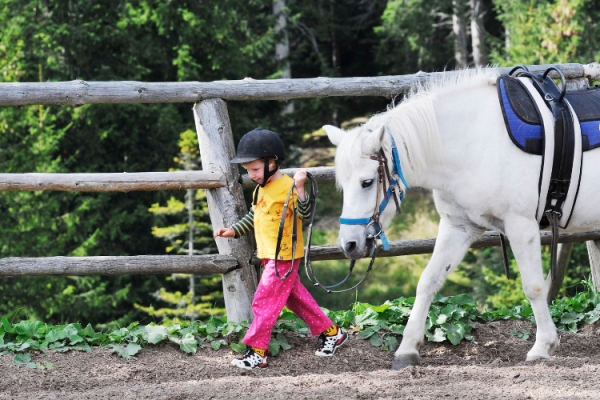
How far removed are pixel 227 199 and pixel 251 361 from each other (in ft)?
3.42

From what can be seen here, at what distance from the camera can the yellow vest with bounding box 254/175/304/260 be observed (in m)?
4.21

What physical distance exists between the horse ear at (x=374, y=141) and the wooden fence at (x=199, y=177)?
1.07 metres

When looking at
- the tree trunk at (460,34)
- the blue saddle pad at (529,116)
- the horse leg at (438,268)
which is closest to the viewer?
the blue saddle pad at (529,116)

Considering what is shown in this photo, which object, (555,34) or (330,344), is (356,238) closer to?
(330,344)

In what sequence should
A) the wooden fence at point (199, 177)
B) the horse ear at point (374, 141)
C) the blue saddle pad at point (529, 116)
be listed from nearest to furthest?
the horse ear at point (374, 141), the blue saddle pad at point (529, 116), the wooden fence at point (199, 177)

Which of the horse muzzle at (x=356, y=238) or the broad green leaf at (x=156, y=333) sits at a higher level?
the horse muzzle at (x=356, y=238)

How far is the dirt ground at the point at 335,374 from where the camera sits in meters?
3.48

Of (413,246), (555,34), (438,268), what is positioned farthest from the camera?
(555,34)

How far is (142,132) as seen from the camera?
15.9 meters

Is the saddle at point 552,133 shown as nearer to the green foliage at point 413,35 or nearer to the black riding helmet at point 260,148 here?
the black riding helmet at point 260,148

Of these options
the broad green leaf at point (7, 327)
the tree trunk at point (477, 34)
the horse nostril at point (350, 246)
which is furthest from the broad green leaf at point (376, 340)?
the tree trunk at point (477, 34)

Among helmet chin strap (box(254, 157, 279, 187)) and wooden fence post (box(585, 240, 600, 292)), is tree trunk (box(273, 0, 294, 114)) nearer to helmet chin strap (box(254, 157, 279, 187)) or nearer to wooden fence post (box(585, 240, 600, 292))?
wooden fence post (box(585, 240, 600, 292))

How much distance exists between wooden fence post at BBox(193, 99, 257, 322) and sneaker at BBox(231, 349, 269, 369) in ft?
1.73

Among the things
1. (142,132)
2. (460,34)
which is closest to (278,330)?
(142,132)
